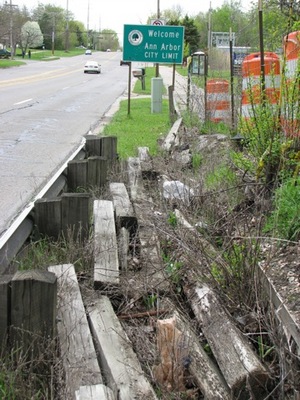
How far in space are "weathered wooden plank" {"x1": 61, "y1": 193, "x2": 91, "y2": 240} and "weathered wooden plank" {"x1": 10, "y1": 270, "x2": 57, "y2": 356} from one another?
1.59m

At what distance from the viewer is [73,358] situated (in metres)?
3.01

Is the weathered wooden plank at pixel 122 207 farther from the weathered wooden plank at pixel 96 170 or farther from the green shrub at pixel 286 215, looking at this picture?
the green shrub at pixel 286 215

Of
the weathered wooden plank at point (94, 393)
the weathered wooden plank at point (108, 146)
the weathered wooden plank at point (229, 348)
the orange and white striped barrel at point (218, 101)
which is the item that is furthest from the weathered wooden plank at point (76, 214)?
the orange and white striped barrel at point (218, 101)

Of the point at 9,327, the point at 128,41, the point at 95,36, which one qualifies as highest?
the point at 95,36

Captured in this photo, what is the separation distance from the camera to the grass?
10.6m

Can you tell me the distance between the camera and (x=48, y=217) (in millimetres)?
4848

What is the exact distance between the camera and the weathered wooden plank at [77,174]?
6.27m

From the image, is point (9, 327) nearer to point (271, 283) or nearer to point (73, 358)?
point (73, 358)

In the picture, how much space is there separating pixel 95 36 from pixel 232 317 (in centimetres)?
17298

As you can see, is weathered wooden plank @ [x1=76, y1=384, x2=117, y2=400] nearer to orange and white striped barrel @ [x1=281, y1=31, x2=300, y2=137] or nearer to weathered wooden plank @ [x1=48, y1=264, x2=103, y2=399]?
weathered wooden plank @ [x1=48, y1=264, x2=103, y2=399]

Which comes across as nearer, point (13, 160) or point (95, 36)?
point (13, 160)

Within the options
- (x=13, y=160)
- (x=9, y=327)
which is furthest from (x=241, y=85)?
(x=9, y=327)

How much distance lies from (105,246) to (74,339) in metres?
1.15

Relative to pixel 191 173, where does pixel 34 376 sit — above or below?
below
